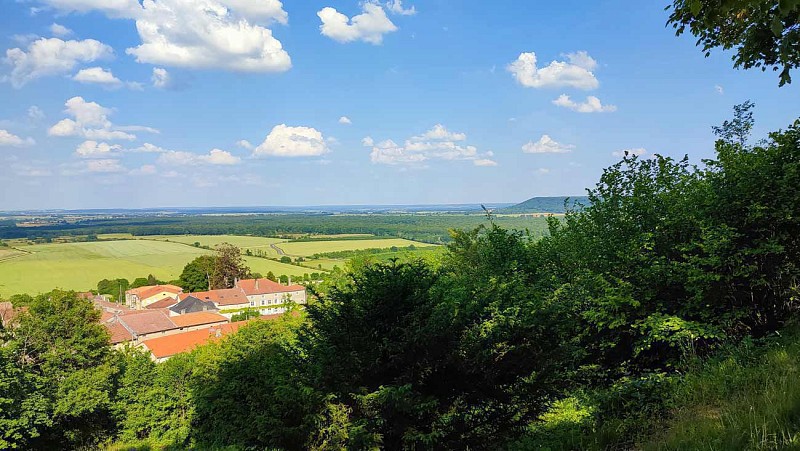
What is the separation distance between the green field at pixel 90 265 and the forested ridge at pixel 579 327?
76.9 m

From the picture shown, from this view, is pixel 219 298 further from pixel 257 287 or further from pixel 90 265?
pixel 90 265

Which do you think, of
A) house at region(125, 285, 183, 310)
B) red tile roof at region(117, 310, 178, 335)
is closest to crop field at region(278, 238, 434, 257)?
house at region(125, 285, 183, 310)

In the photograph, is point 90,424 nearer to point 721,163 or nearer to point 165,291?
point 721,163

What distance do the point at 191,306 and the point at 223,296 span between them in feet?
16.9

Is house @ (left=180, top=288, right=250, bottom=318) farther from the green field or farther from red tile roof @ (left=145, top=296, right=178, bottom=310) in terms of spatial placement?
the green field

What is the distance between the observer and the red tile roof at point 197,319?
174ft

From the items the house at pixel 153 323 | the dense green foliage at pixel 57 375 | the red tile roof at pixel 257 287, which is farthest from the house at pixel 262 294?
the dense green foliage at pixel 57 375

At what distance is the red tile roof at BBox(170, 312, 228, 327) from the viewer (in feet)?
174

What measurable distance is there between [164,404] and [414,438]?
2501 cm

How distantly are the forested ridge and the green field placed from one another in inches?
3028

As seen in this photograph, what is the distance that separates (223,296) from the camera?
6575cm

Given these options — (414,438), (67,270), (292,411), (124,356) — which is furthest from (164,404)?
(67,270)

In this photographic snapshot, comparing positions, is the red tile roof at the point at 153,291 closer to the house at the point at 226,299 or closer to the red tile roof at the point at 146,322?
the house at the point at 226,299

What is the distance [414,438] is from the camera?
6.81 m
